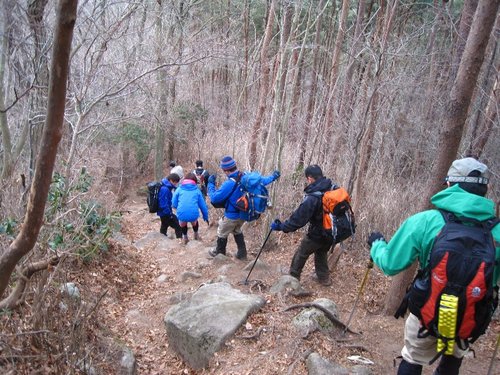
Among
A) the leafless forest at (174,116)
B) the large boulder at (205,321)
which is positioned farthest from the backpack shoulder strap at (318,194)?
the large boulder at (205,321)

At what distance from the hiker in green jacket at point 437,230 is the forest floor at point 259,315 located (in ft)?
3.37

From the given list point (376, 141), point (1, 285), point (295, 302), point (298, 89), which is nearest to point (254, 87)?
point (298, 89)

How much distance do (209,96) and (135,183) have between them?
5258mm

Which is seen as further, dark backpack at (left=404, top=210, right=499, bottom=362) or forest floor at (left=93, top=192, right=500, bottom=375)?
forest floor at (left=93, top=192, right=500, bottom=375)

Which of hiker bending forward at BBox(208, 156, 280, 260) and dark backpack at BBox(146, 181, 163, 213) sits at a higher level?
hiker bending forward at BBox(208, 156, 280, 260)

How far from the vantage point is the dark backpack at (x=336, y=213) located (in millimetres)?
4746

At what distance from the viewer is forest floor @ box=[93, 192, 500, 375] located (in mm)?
3795

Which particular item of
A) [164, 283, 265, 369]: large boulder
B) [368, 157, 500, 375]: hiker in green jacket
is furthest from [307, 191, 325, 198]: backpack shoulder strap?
[368, 157, 500, 375]: hiker in green jacket

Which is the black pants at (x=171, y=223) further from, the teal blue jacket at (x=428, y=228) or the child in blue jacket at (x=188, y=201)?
the teal blue jacket at (x=428, y=228)

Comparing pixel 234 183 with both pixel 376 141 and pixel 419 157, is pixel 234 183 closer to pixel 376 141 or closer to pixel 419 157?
pixel 376 141

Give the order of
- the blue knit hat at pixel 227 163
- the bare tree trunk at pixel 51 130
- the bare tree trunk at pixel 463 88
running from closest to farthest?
the bare tree trunk at pixel 51 130 → the bare tree trunk at pixel 463 88 → the blue knit hat at pixel 227 163

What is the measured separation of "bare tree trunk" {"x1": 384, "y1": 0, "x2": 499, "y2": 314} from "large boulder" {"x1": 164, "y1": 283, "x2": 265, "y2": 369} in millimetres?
2441

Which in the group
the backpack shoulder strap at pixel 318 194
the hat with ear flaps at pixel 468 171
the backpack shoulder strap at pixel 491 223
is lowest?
the backpack shoulder strap at pixel 318 194

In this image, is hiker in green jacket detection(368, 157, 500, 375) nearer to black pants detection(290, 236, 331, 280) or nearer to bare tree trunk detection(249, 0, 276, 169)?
black pants detection(290, 236, 331, 280)
